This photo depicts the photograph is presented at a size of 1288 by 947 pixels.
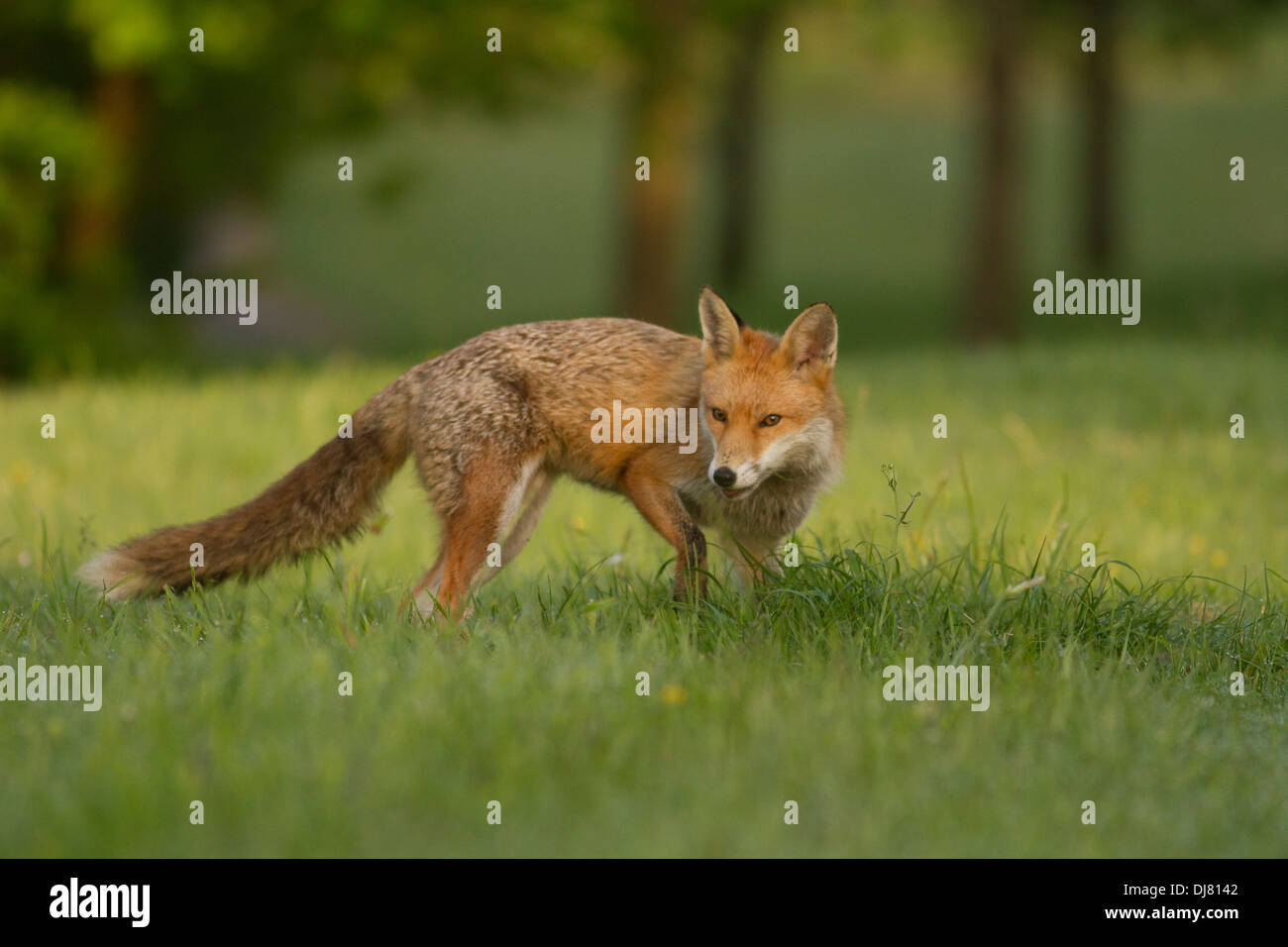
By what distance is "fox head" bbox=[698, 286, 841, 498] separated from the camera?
5738 mm

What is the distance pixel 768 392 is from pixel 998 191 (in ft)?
48.9

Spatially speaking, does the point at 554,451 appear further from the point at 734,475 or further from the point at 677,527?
the point at 734,475

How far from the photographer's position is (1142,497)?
9438 millimetres

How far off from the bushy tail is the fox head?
155 cm

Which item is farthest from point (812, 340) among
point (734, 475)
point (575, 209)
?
point (575, 209)

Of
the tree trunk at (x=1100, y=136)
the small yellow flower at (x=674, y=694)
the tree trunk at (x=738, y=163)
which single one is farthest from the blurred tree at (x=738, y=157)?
the small yellow flower at (x=674, y=694)

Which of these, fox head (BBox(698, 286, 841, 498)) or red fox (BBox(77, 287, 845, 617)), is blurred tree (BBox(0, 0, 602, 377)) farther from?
fox head (BBox(698, 286, 841, 498))

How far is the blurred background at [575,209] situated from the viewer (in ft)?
55.6

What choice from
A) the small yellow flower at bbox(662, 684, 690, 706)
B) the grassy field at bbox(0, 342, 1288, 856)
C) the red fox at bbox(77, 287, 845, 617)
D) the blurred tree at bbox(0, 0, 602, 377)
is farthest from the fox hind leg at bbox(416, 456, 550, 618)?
the blurred tree at bbox(0, 0, 602, 377)

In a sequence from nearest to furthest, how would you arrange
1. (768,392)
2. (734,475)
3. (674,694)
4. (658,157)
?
(674,694), (734,475), (768,392), (658,157)

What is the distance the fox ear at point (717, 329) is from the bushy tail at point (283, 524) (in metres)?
1.51

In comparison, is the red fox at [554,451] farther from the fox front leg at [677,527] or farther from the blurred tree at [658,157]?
the blurred tree at [658,157]

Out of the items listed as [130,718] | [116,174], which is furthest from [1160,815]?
[116,174]

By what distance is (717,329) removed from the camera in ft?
19.8
